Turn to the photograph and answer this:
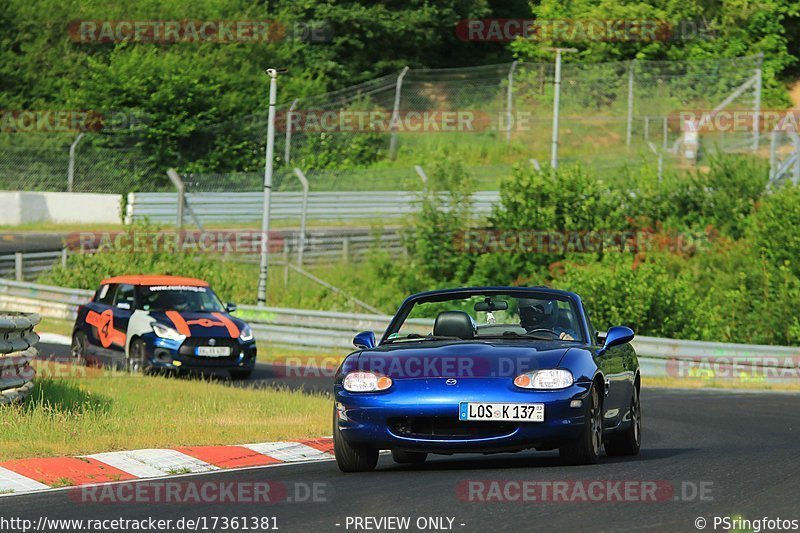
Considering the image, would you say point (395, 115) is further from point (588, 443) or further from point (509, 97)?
point (588, 443)

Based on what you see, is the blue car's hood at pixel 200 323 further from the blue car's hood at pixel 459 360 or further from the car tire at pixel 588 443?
the car tire at pixel 588 443

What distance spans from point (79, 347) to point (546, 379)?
14.8 meters

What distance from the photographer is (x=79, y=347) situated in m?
23.6

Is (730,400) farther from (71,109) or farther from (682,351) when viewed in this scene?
(71,109)

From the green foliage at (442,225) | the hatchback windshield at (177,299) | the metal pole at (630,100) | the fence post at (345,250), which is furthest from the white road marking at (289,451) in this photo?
the metal pole at (630,100)

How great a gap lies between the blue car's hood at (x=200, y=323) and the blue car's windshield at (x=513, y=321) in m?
10.5

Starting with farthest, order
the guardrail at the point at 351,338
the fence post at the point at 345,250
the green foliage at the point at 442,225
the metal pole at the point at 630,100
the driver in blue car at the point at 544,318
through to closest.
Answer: the metal pole at the point at 630,100 → the fence post at the point at 345,250 → the green foliage at the point at 442,225 → the guardrail at the point at 351,338 → the driver in blue car at the point at 544,318

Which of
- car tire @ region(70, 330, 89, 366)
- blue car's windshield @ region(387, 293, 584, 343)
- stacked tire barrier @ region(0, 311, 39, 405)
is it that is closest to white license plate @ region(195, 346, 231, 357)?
car tire @ region(70, 330, 89, 366)

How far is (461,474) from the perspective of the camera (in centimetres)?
1024

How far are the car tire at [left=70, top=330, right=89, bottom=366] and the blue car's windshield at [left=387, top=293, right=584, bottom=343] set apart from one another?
12.8 meters

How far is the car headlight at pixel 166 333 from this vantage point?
21703mm

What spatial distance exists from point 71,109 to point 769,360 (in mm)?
36881

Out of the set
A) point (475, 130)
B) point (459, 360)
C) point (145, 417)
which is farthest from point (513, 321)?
point (475, 130)

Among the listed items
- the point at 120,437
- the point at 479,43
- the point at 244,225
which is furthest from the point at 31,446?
the point at 479,43
